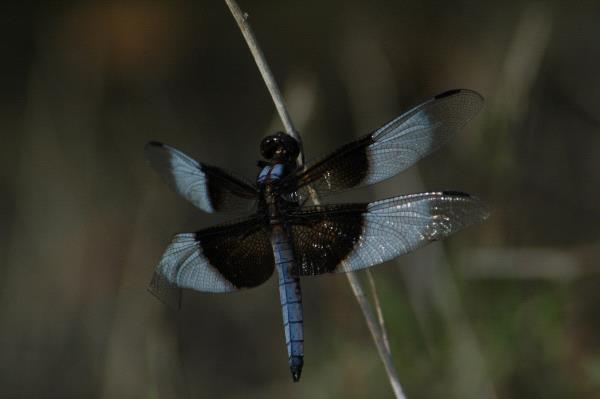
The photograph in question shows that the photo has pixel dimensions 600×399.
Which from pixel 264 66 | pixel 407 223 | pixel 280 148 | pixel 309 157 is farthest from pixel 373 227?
pixel 309 157

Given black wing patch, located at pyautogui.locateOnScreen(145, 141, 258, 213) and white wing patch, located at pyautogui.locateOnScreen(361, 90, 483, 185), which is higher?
black wing patch, located at pyautogui.locateOnScreen(145, 141, 258, 213)

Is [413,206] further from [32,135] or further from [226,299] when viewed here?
[32,135]

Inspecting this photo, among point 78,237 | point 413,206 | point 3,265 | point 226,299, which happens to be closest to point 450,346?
point 413,206

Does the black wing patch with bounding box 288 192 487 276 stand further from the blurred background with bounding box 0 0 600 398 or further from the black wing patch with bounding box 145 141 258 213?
the blurred background with bounding box 0 0 600 398

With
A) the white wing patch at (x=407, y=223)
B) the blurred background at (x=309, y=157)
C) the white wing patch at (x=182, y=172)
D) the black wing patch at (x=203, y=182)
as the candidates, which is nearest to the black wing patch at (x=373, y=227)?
the white wing patch at (x=407, y=223)

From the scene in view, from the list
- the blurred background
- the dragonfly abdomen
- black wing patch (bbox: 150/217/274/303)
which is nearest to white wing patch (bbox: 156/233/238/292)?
black wing patch (bbox: 150/217/274/303)

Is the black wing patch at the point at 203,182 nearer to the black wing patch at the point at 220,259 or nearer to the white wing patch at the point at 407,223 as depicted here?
the black wing patch at the point at 220,259

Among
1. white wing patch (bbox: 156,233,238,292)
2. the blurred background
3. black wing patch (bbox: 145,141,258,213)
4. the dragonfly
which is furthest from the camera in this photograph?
the blurred background

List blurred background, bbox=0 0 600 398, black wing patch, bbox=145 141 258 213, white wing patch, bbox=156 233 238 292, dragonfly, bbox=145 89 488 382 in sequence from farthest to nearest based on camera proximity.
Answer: blurred background, bbox=0 0 600 398
black wing patch, bbox=145 141 258 213
white wing patch, bbox=156 233 238 292
dragonfly, bbox=145 89 488 382
